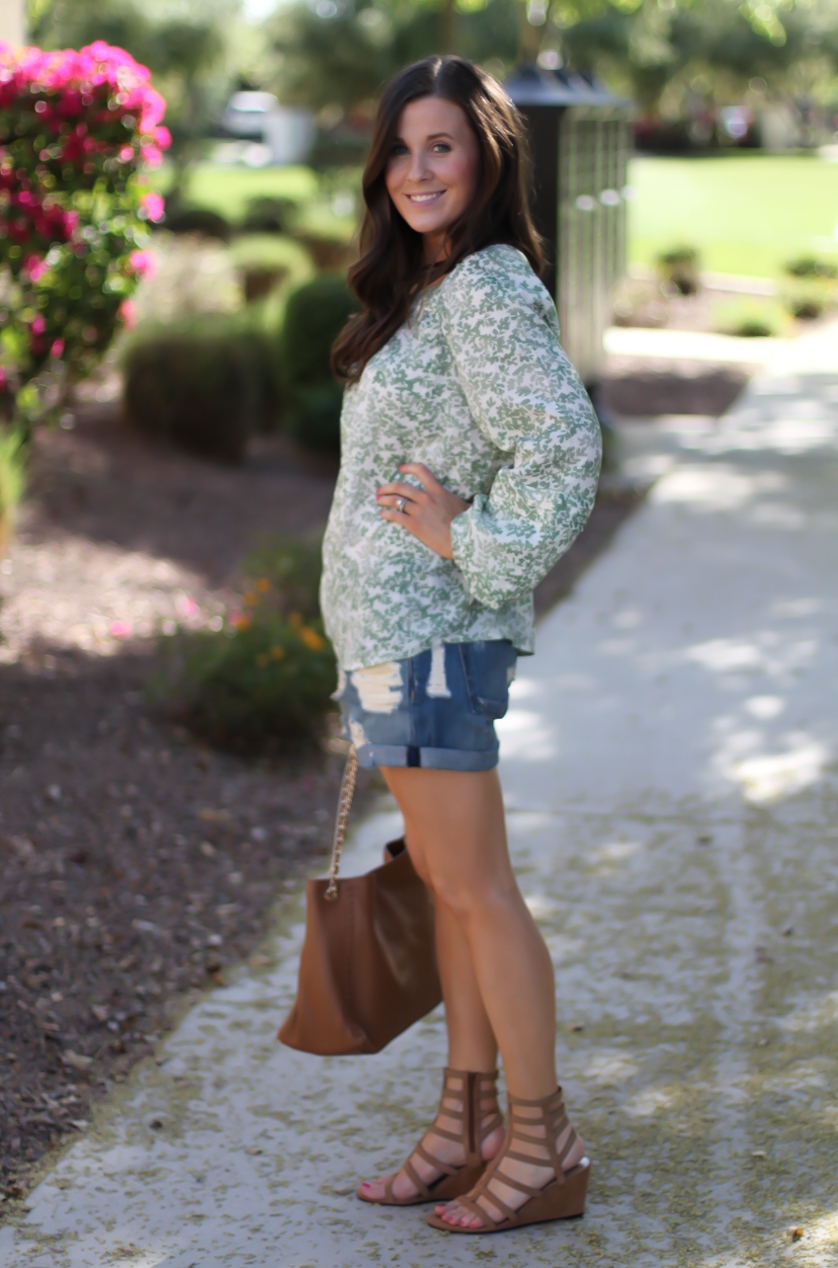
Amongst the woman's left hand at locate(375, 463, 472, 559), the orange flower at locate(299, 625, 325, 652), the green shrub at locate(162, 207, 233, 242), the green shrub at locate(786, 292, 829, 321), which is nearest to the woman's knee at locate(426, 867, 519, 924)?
the woman's left hand at locate(375, 463, 472, 559)

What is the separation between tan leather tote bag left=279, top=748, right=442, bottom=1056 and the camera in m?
2.40

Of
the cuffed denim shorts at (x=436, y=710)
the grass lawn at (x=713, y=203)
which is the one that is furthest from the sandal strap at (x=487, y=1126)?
the grass lawn at (x=713, y=203)

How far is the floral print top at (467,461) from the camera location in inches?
79.4

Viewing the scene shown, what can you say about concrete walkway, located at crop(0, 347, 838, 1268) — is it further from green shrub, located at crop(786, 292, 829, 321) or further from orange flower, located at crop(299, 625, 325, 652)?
green shrub, located at crop(786, 292, 829, 321)

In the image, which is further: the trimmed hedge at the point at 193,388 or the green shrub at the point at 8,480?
the trimmed hedge at the point at 193,388

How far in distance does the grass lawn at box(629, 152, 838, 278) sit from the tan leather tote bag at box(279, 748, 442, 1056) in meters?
15.5

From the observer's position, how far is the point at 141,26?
2662cm

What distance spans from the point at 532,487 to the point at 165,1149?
1458 mm

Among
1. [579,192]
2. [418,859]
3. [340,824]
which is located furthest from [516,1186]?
[579,192]

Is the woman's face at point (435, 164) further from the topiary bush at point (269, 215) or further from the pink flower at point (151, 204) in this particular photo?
the topiary bush at point (269, 215)

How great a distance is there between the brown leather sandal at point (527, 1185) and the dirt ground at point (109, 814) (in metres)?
0.83

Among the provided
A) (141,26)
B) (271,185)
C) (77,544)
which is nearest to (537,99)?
(77,544)

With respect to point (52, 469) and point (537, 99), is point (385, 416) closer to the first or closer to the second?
point (52, 469)

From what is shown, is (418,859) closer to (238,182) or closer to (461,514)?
(461,514)
